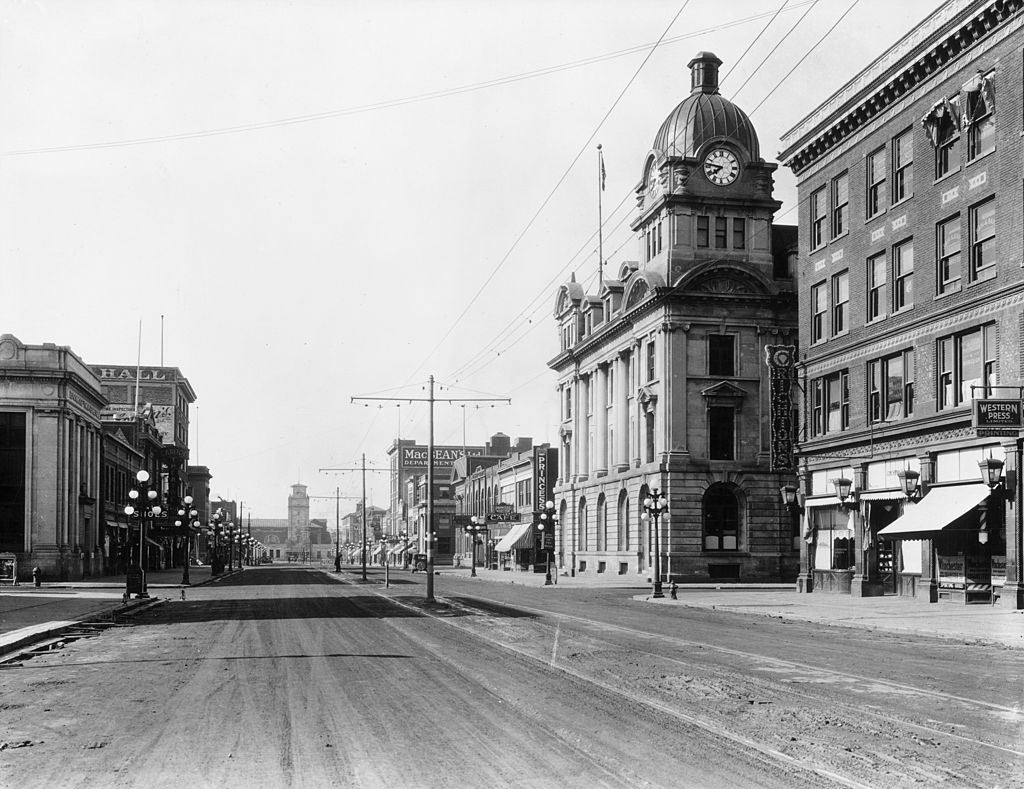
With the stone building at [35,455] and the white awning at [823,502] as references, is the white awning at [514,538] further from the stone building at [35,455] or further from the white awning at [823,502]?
the white awning at [823,502]

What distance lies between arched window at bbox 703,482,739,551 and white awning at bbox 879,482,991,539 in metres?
25.8

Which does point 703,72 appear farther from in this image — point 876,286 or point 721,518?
point 876,286

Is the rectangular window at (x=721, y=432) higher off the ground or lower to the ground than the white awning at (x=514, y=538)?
higher

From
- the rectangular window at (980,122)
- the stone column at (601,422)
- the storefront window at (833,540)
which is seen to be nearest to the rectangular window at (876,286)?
the rectangular window at (980,122)

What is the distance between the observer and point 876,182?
37906 millimetres

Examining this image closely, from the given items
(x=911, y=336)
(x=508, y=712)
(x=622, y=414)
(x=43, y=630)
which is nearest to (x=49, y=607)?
A: (x=43, y=630)

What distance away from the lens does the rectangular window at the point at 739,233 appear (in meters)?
62.7

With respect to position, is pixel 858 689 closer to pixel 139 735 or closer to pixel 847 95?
pixel 139 735

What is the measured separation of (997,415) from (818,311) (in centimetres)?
1606

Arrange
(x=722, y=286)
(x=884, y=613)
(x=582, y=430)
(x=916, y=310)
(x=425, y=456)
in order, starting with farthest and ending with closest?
(x=425, y=456), (x=582, y=430), (x=722, y=286), (x=916, y=310), (x=884, y=613)

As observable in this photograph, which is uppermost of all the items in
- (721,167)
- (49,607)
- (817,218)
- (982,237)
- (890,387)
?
(721,167)

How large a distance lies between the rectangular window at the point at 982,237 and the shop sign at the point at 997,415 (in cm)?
606

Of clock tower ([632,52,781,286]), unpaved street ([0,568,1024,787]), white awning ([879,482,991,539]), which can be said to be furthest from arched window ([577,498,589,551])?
unpaved street ([0,568,1024,787])

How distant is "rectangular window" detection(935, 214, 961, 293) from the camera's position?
33.2 metres
